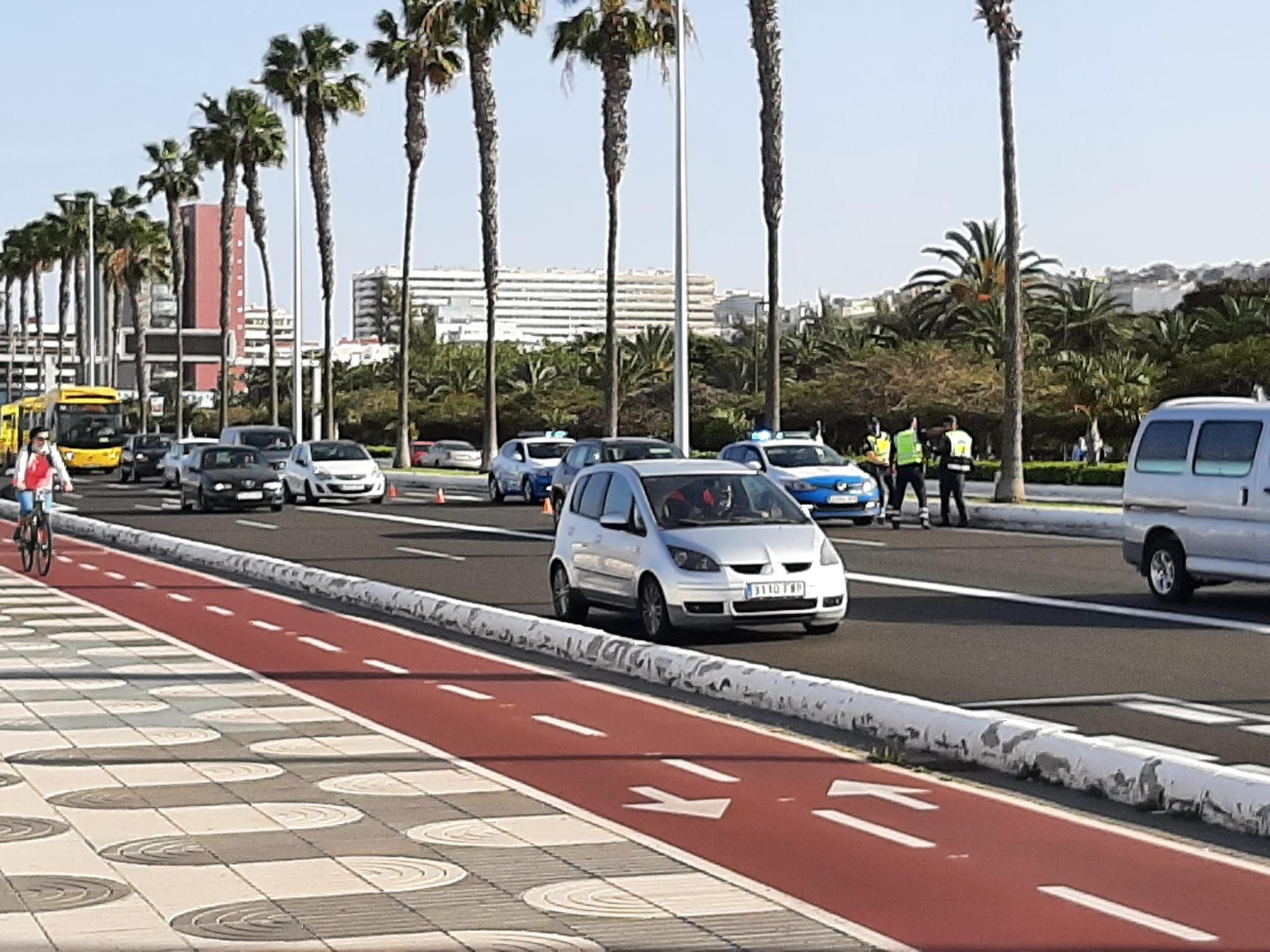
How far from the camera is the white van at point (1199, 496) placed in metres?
18.8

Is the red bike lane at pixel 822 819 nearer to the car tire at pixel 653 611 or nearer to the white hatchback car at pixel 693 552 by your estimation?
the car tire at pixel 653 611

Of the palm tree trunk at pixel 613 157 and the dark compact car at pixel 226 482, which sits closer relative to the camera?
the dark compact car at pixel 226 482

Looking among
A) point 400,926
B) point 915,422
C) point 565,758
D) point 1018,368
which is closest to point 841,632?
point 565,758

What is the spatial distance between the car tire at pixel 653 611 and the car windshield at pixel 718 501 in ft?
1.79

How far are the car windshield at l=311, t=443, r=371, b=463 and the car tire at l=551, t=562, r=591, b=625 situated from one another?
28450 millimetres

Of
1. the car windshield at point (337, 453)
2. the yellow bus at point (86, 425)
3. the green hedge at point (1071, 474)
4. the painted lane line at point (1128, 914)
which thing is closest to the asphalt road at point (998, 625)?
the painted lane line at point (1128, 914)

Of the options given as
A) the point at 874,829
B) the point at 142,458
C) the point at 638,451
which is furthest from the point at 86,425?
the point at 874,829

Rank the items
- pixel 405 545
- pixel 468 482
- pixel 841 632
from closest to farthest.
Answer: pixel 841 632, pixel 405 545, pixel 468 482

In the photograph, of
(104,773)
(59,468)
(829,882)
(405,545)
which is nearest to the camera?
(829,882)

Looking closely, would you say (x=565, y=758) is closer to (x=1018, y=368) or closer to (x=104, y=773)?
(x=104, y=773)

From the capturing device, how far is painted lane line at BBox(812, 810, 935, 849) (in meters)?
8.91

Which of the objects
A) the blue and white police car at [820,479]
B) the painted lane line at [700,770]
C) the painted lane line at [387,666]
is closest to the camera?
the painted lane line at [700,770]

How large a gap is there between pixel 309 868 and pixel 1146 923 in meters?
3.23

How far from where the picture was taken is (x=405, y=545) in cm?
3170
